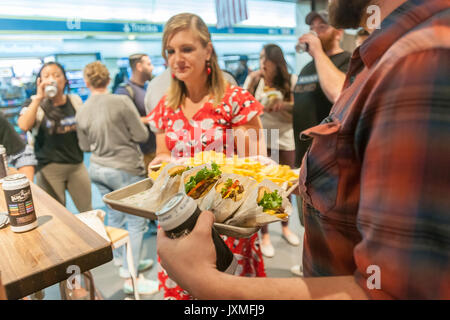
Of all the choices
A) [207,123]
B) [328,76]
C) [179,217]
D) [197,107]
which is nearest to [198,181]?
[179,217]

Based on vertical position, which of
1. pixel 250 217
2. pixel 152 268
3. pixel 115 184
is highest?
pixel 250 217

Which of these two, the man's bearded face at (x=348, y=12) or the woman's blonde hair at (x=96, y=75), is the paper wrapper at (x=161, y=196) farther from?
the woman's blonde hair at (x=96, y=75)

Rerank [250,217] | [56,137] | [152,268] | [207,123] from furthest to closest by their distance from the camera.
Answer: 1. [152,268]
2. [56,137]
3. [207,123]
4. [250,217]

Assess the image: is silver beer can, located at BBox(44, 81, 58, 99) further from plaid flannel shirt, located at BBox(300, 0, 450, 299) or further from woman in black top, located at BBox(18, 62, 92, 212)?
plaid flannel shirt, located at BBox(300, 0, 450, 299)

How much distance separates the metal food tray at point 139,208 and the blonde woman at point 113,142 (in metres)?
1.33

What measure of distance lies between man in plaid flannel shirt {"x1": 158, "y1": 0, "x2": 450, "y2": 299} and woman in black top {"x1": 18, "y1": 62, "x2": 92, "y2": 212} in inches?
110

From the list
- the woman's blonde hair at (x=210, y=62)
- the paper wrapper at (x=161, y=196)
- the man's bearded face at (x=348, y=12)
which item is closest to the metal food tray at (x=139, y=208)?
the paper wrapper at (x=161, y=196)

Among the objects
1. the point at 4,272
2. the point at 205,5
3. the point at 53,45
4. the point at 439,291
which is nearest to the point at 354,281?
the point at 439,291

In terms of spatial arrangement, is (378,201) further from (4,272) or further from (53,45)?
(53,45)

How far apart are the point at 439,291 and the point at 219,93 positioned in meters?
1.78

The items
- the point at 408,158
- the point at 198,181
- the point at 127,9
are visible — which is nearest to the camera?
the point at 408,158

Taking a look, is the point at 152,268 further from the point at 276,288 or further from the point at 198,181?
the point at 276,288

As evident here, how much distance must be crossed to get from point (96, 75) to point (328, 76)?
2.14 meters

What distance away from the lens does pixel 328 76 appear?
2443 millimetres
